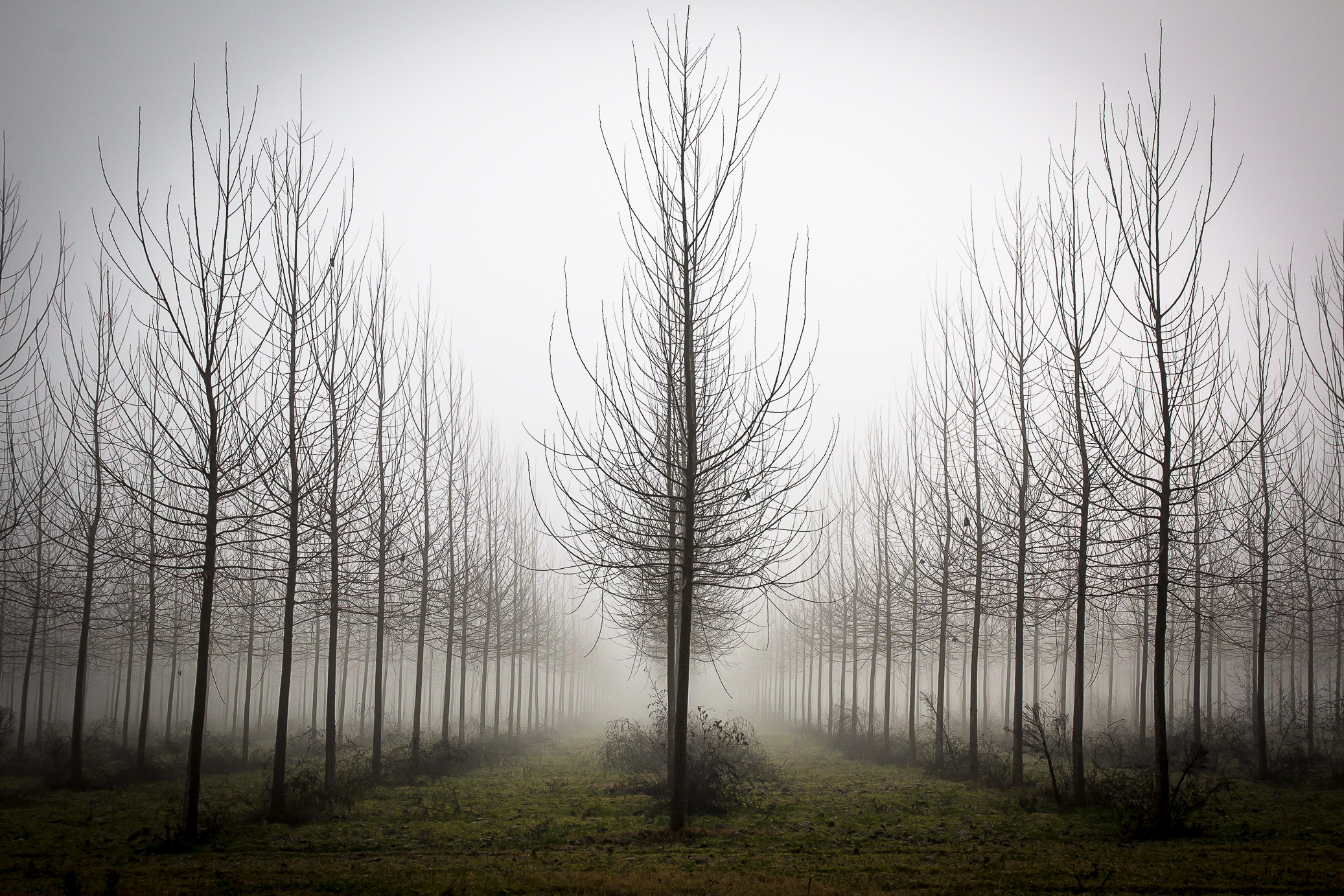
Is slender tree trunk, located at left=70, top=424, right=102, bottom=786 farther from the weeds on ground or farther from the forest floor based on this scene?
the weeds on ground

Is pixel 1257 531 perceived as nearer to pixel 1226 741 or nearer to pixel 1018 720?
pixel 1226 741

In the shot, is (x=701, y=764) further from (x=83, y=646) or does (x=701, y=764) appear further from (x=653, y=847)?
(x=83, y=646)

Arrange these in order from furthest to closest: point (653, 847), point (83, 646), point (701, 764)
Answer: point (83, 646) < point (701, 764) < point (653, 847)

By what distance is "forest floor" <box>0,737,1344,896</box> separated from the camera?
644 cm

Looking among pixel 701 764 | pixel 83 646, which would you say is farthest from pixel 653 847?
pixel 83 646

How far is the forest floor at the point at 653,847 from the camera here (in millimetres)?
6441

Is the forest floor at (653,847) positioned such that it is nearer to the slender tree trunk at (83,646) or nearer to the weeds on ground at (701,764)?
the weeds on ground at (701,764)

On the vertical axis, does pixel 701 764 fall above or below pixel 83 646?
below

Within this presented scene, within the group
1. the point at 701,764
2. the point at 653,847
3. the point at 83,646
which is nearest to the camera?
the point at 653,847

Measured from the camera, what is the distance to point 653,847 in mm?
8344

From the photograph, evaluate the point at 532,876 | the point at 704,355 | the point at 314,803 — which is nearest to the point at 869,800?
the point at 532,876

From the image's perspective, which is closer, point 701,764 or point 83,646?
point 701,764

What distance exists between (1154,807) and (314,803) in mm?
11867

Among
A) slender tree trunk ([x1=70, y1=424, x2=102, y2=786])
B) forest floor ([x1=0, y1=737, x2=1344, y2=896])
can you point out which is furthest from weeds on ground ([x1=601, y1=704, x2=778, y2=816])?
slender tree trunk ([x1=70, y1=424, x2=102, y2=786])
